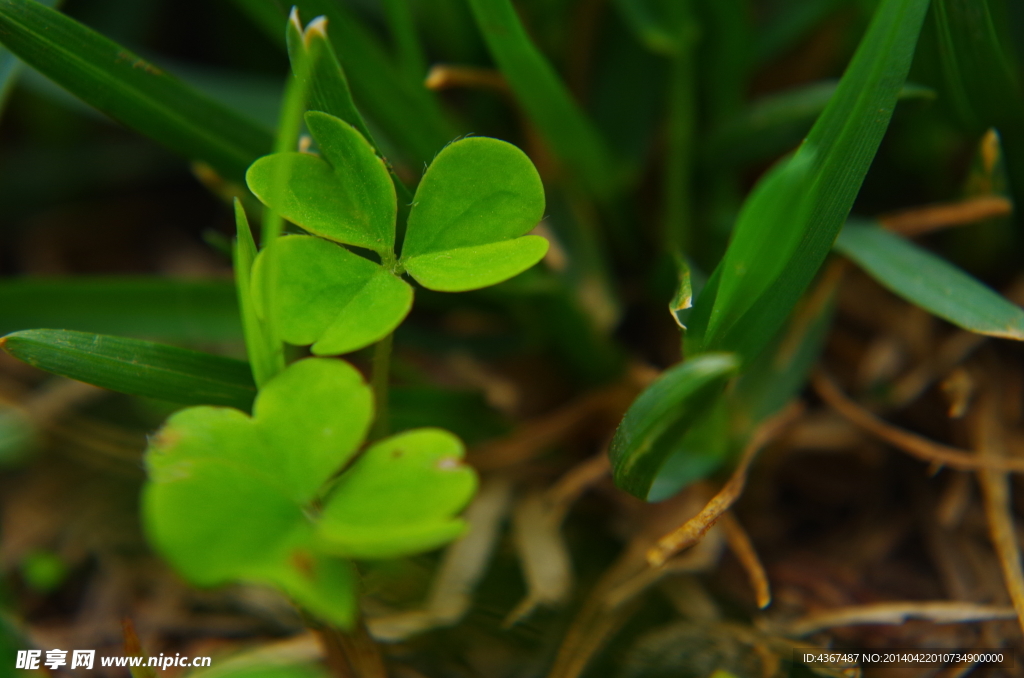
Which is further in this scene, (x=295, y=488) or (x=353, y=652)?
(x=353, y=652)

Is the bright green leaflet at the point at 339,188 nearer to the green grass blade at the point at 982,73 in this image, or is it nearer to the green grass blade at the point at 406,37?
the green grass blade at the point at 406,37

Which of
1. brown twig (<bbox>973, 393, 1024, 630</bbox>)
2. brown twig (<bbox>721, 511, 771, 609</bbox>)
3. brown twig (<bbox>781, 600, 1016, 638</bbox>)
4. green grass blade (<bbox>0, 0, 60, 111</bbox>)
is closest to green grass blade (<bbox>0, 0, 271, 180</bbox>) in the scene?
green grass blade (<bbox>0, 0, 60, 111</bbox>)

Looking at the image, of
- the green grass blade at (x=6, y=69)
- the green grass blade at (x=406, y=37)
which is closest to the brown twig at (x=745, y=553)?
the green grass blade at (x=406, y=37)

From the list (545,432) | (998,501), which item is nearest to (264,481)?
(545,432)

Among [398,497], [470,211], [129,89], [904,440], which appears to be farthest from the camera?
[904,440]

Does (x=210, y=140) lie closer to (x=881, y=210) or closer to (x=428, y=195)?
(x=428, y=195)

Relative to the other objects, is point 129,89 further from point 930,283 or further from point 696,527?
point 930,283
